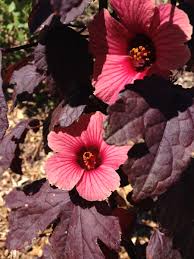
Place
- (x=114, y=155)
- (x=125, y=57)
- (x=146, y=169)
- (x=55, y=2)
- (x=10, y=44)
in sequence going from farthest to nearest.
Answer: (x=10, y=44), (x=114, y=155), (x=125, y=57), (x=146, y=169), (x=55, y=2)

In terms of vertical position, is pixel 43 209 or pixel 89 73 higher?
pixel 89 73

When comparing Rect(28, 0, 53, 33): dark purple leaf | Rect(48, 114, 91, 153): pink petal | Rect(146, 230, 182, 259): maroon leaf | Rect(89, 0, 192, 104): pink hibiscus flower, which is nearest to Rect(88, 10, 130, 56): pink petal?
Rect(89, 0, 192, 104): pink hibiscus flower

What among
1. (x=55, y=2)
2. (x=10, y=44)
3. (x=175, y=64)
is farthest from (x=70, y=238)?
(x=10, y=44)

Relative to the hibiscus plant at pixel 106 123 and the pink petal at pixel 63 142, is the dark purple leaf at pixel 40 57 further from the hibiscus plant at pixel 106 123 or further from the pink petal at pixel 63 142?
the pink petal at pixel 63 142

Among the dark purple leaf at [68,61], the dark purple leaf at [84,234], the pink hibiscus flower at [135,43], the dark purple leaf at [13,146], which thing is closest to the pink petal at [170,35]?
the pink hibiscus flower at [135,43]

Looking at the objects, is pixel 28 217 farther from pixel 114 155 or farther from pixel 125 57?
pixel 125 57

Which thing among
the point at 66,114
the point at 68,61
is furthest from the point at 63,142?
the point at 68,61
